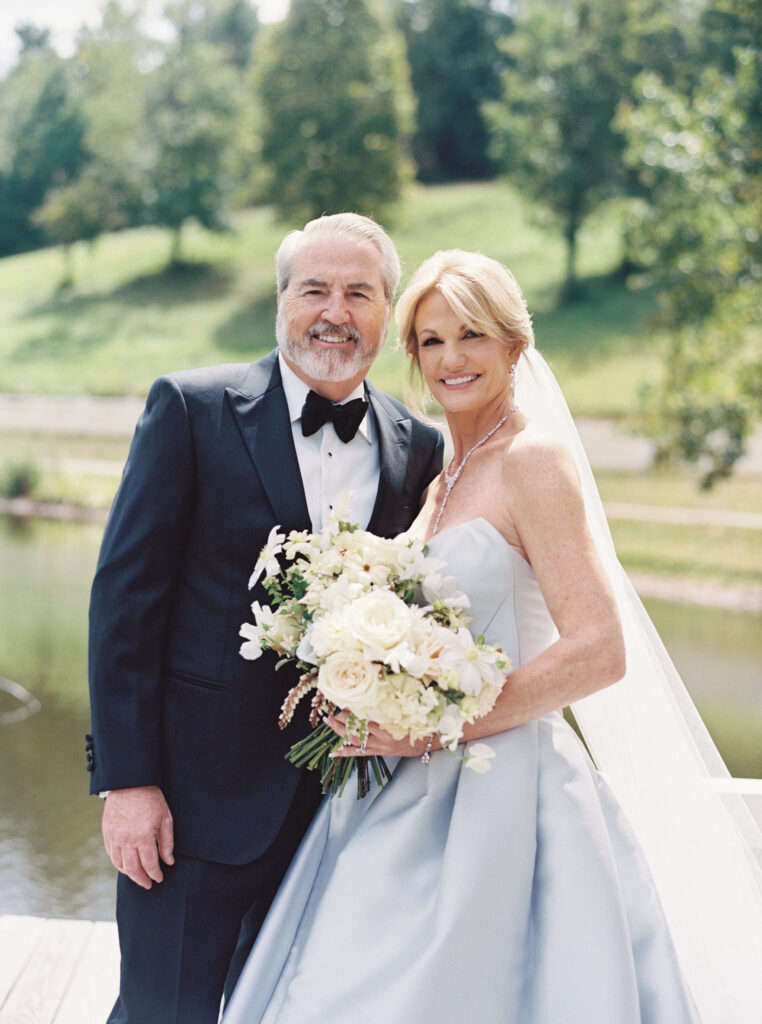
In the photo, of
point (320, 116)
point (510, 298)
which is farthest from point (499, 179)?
point (510, 298)

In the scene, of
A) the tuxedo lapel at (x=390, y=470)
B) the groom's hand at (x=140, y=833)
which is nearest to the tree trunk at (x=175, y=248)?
the tuxedo lapel at (x=390, y=470)

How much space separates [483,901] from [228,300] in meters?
14.7

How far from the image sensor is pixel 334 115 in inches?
647

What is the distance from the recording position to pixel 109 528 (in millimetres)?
2082

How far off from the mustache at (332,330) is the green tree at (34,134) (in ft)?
51.0

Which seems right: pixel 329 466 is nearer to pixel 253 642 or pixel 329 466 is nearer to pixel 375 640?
pixel 253 642

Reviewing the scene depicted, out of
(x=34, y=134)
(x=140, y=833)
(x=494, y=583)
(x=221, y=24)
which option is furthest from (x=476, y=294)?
(x=221, y=24)

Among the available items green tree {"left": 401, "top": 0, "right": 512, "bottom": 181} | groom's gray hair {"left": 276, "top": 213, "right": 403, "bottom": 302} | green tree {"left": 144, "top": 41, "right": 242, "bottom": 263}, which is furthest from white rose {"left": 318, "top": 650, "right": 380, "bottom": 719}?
green tree {"left": 401, "top": 0, "right": 512, "bottom": 181}

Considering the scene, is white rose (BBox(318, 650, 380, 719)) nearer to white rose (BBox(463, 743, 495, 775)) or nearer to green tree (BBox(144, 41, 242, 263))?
white rose (BBox(463, 743, 495, 775))

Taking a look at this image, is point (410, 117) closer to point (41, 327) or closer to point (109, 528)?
point (41, 327)

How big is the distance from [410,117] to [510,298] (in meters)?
15.5

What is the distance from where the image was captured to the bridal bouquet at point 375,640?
1.69 m

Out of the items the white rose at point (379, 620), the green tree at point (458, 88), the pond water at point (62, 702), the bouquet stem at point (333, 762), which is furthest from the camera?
the green tree at point (458, 88)

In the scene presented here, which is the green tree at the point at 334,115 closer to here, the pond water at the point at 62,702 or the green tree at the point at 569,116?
the green tree at the point at 569,116
